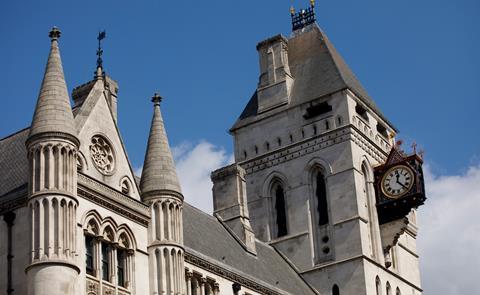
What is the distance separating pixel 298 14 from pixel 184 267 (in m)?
34.5

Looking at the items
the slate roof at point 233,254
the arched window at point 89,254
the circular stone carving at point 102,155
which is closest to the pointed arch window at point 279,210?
the slate roof at point 233,254

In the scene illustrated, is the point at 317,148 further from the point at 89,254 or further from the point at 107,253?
the point at 89,254

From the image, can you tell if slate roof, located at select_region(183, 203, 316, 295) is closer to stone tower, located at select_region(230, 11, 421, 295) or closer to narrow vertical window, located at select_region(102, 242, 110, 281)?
stone tower, located at select_region(230, 11, 421, 295)

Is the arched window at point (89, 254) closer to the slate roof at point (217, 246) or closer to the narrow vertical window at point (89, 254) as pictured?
the narrow vertical window at point (89, 254)

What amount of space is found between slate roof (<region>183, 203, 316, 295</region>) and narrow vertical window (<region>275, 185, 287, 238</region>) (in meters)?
3.79

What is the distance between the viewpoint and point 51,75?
4528 centimetres

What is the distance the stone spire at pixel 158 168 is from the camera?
48.5m

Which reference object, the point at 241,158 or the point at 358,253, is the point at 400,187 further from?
the point at 241,158

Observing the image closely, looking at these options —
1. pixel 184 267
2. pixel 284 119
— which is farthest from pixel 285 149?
pixel 184 267

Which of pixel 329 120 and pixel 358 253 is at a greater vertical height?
pixel 329 120

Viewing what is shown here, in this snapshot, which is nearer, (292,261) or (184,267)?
(184,267)

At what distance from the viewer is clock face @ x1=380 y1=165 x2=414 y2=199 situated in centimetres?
7000

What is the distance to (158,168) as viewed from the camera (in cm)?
4912

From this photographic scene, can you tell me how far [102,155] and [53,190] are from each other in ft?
15.7
